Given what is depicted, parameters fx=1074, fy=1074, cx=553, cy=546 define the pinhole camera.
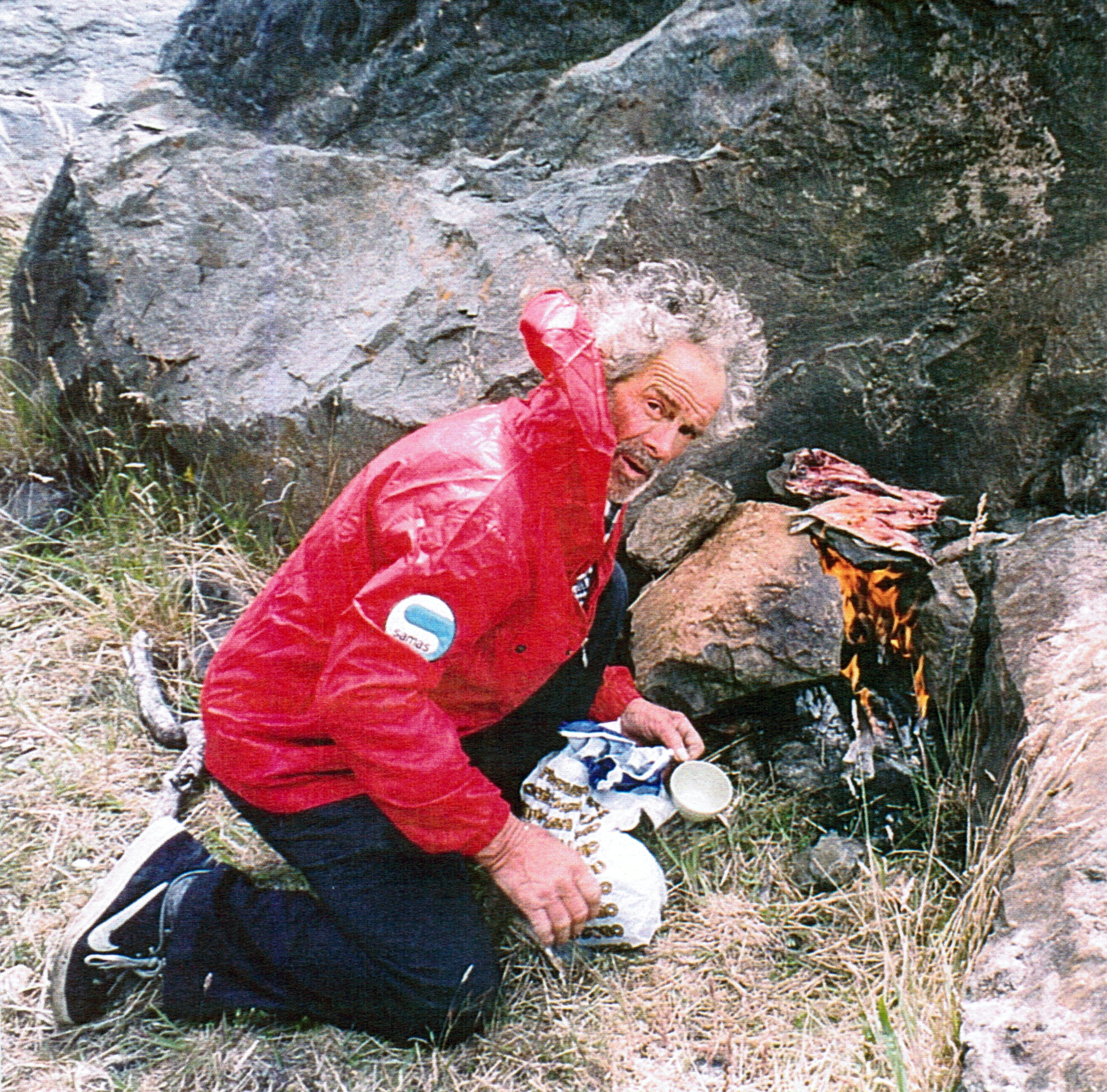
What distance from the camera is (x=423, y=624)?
1.95m

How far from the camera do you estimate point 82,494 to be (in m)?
3.75

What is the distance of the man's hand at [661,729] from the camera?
276 centimetres

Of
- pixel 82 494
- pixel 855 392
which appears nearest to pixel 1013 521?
pixel 855 392

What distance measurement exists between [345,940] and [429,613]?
0.82 metres

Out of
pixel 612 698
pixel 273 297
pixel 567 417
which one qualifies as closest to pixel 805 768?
pixel 612 698

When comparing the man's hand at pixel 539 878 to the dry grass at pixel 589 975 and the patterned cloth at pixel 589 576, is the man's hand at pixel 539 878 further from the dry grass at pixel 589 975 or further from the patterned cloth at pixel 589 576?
the patterned cloth at pixel 589 576

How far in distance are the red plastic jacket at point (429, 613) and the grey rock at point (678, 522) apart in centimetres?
89

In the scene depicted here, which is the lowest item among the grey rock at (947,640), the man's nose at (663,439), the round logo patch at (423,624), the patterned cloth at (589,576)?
the grey rock at (947,640)

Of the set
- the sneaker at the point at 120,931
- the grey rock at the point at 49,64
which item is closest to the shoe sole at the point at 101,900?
the sneaker at the point at 120,931

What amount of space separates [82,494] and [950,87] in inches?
121

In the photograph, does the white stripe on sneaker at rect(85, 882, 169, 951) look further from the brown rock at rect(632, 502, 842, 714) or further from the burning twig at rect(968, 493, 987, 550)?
the burning twig at rect(968, 493, 987, 550)

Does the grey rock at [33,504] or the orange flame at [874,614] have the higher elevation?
the orange flame at [874,614]

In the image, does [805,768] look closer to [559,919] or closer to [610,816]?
[610,816]

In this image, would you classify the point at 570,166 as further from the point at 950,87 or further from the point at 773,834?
the point at 773,834
